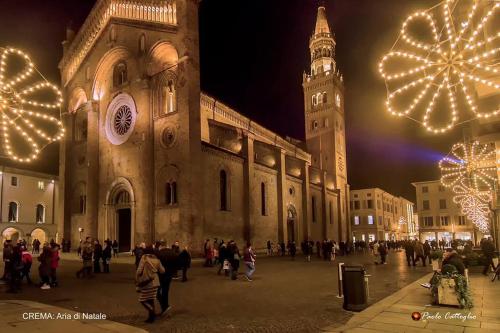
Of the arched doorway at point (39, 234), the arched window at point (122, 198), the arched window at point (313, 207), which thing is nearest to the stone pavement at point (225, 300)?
the arched window at point (122, 198)

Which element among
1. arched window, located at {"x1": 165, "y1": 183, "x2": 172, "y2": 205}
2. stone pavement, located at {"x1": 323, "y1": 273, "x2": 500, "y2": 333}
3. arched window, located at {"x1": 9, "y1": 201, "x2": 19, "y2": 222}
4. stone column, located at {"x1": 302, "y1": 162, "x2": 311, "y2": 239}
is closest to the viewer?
stone pavement, located at {"x1": 323, "y1": 273, "x2": 500, "y2": 333}

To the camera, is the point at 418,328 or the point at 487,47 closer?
the point at 418,328

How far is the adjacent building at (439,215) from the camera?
64.6 metres

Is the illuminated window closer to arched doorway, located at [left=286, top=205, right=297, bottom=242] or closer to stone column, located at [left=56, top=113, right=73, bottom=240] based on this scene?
arched doorway, located at [left=286, top=205, right=297, bottom=242]

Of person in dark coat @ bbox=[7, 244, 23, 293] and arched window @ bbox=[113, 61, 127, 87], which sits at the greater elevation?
arched window @ bbox=[113, 61, 127, 87]

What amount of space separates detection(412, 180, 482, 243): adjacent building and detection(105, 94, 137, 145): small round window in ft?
173

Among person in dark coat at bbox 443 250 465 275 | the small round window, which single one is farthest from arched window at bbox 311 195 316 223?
person in dark coat at bbox 443 250 465 275

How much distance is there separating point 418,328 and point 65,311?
750cm

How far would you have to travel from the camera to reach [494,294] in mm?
10992

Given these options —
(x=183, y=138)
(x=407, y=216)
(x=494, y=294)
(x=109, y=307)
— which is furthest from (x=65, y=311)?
(x=407, y=216)

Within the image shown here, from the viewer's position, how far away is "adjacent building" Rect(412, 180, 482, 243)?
212ft

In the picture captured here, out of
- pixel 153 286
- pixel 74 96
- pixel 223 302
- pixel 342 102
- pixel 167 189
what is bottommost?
pixel 223 302

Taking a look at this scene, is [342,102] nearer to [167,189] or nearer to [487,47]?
[167,189]

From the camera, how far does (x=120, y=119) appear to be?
34094 millimetres
